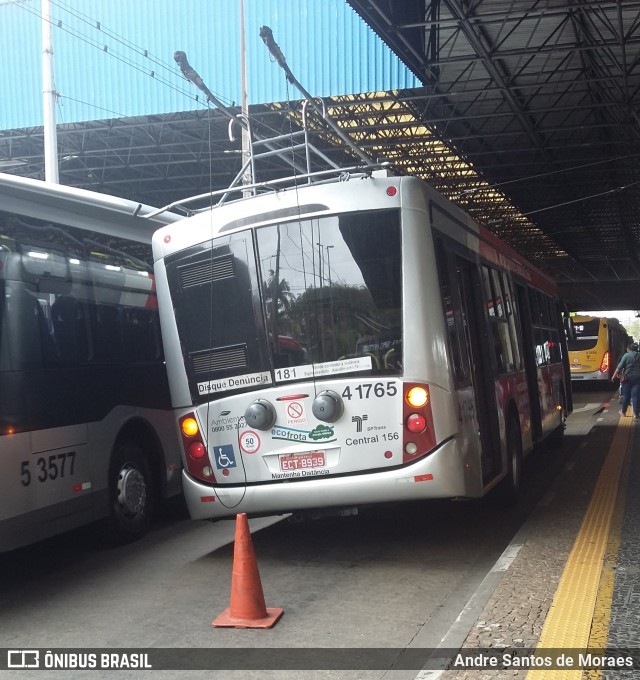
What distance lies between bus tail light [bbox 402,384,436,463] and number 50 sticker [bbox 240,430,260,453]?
1207 mm

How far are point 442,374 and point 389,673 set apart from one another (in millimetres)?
2794

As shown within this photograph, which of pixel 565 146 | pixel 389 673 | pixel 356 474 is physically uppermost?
pixel 565 146

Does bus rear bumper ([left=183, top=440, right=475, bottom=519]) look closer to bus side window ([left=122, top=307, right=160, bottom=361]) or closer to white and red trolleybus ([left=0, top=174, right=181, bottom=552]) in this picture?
white and red trolleybus ([left=0, top=174, right=181, bottom=552])

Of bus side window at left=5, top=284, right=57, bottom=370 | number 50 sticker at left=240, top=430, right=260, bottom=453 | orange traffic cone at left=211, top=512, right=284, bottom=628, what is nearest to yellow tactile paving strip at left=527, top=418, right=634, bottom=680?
orange traffic cone at left=211, top=512, right=284, bottom=628

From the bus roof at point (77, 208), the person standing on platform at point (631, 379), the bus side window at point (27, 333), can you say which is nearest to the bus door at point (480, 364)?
the bus roof at point (77, 208)

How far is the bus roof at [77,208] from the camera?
7.05 metres

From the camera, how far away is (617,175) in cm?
3061

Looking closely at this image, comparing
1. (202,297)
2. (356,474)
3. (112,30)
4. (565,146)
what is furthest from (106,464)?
(565,146)

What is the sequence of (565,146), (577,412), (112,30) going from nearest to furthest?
1. (112,30)
2. (577,412)
3. (565,146)

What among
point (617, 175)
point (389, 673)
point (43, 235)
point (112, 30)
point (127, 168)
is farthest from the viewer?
point (617, 175)

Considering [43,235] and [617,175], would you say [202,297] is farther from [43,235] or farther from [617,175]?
[617,175]

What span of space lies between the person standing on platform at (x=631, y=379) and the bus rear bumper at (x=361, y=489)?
12.9 meters

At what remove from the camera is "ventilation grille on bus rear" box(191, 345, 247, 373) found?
288 inches

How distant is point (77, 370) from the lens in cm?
761
